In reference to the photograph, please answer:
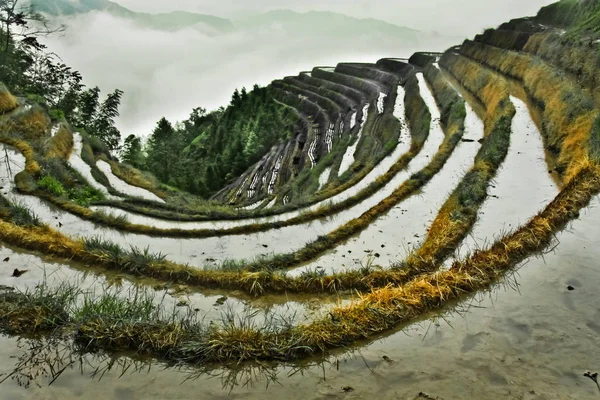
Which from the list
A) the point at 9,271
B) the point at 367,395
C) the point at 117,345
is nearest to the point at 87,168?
the point at 9,271

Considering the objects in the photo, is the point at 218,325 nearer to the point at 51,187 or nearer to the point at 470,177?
the point at 470,177

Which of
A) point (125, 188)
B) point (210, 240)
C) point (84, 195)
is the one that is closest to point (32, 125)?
point (125, 188)

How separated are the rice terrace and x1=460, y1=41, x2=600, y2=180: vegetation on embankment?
114 millimetres

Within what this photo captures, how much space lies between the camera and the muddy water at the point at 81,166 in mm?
21689

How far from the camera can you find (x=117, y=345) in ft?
21.5

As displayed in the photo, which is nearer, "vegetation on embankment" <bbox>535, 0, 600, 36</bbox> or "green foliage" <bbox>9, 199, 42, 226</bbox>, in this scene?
"green foliage" <bbox>9, 199, 42, 226</bbox>

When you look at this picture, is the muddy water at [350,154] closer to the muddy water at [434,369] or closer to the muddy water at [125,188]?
the muddy water at [125,188]

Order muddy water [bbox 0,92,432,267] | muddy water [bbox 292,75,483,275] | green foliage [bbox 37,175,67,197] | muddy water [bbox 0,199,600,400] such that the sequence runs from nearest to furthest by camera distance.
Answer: muddy water [bbox 0,199,600,400], muddy water [bbox 292,75,483,275], muddy water [bbox 0,92,432,267], green foliage [bbox 37,175,67,197]

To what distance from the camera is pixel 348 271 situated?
969 cm

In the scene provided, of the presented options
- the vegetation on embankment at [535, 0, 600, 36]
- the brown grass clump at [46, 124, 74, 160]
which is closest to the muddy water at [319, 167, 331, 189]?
the brown grass clump at [46, 124, 74, 160]

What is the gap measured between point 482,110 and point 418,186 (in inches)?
491

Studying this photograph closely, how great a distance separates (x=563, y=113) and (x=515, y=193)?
6.56 metres

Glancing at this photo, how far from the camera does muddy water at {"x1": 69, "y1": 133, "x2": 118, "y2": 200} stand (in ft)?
71.2

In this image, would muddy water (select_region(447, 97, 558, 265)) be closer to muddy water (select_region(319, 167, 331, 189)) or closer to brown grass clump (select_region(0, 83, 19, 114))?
muddy water (select_region(319, 167, 331, 189))
